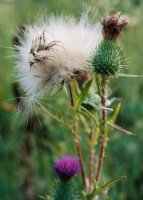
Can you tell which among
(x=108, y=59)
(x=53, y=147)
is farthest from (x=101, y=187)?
(x=53, y=147)

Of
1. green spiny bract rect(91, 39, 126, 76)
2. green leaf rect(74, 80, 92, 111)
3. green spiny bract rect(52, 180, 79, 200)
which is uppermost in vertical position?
green spiny bract rect(91, 39, 126, 76)

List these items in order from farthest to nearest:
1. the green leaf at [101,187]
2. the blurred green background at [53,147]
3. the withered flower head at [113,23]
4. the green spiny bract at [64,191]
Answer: the blurred green background at [53,147]
the green spiny bract at [64,191]
the withered flower head at [113,23]
the green leaf at [101,187]

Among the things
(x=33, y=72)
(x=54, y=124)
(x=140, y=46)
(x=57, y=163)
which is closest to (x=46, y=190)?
(x=54, y=124)

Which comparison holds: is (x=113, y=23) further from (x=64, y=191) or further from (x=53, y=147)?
(x=53, y=147)

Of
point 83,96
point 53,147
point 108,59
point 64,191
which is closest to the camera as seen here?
point 83,96

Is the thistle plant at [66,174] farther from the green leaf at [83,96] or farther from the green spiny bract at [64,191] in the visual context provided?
the green leaf at [83,96]

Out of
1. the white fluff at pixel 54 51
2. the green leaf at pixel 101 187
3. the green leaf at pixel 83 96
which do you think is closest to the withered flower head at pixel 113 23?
the white fluff at pixel 54 51

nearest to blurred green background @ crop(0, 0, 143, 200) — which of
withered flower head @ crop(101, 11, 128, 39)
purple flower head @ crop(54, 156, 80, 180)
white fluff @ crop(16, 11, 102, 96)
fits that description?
purple flower head @ crop(54, 156, 80, 180)

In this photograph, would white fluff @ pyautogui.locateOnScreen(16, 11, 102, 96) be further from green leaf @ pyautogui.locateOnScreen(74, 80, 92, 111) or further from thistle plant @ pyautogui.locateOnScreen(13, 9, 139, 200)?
green leaf @ pyautogui.locateOnScreen(74, 80, 92, 111)
